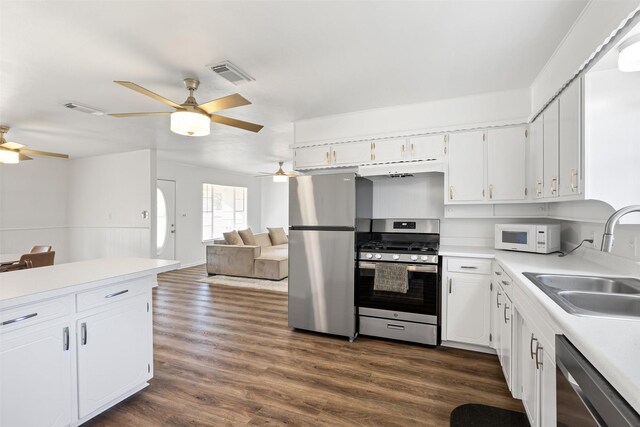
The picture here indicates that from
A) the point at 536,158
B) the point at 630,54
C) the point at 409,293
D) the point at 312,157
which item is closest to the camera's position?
the point at 630,54

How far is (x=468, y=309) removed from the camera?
9.52ft

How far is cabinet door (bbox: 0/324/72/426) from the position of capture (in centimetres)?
152

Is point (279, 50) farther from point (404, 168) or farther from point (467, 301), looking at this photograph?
→ point (467, 301)

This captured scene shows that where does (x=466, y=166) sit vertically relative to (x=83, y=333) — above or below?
above

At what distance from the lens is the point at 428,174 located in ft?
11.5

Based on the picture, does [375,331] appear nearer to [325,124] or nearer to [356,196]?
[356,196]

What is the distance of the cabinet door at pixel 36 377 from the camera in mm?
1522

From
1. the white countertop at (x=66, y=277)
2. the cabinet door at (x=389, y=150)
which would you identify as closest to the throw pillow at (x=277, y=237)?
the cabinet door at (x=389, y=150)

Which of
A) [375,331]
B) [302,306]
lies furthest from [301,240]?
[375,331]

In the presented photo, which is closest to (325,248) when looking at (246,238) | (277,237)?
(246,238)

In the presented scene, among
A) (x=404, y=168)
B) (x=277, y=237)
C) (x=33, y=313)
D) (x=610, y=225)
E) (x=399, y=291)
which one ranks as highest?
(x=404, y=168)

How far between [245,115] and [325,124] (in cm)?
93

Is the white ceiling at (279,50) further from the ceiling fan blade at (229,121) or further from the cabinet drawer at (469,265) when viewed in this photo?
the cabinet drawer at (469,265)

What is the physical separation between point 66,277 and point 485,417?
2.74 metres
